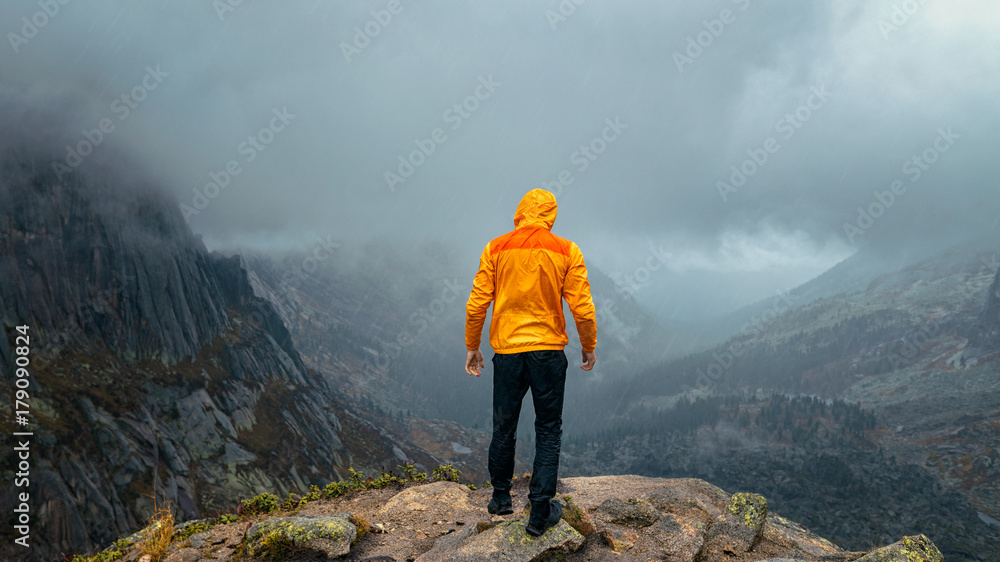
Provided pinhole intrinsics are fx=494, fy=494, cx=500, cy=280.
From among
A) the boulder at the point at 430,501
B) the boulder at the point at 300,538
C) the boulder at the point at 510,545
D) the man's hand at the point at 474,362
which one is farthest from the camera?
the boulder at the point at 430,501

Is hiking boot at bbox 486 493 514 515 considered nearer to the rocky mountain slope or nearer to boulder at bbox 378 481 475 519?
the rocky mountain slope

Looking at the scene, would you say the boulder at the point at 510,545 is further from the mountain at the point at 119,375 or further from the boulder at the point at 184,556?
the mountain at the point at 119,375

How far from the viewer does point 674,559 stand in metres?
8.25

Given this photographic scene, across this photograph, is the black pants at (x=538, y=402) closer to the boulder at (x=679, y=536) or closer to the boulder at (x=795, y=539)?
the boulder at (x=679, y=536)

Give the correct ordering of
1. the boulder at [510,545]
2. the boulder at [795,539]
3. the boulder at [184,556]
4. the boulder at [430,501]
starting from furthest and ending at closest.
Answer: the boulder at [430,501] < the boulder at [795,539] < the boulder at [184,556] < the boulder at [510,545]

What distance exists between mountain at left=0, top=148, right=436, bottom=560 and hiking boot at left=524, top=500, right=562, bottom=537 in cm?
8846

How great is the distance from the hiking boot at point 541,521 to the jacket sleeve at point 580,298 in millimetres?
2688

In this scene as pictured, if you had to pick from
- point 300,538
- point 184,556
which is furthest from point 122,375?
point 300,538

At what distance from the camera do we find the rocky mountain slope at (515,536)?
7840mm

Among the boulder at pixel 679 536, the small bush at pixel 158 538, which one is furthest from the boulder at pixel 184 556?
the boulder at pixel 679 536

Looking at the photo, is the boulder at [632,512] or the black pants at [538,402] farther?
the boulder at [632,512]

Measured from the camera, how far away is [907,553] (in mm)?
6996

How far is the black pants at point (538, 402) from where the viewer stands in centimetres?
791

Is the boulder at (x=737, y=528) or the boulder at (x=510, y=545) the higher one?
the boulder at (x=510, y=545)
